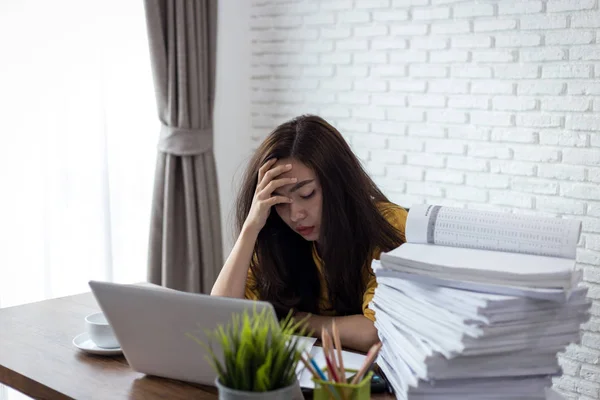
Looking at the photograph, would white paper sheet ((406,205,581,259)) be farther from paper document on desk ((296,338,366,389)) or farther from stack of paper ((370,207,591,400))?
paper document on desk ((296,338,366,389))

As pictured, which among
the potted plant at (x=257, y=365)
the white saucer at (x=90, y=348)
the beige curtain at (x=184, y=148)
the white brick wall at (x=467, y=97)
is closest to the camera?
the potted plant at (x=257, y=365)

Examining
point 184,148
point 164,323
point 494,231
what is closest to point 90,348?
point 164,323

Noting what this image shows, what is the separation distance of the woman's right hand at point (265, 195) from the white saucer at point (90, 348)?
528mm

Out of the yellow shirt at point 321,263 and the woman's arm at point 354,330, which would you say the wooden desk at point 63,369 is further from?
the yellow shirt at point 321,263

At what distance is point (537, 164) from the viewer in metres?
3.28

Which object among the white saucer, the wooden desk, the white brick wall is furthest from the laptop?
the white brick wall

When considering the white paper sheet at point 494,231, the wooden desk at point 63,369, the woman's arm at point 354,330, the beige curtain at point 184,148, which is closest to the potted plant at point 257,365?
the wooden desk at point 63,369

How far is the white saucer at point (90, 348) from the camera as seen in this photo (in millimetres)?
1627

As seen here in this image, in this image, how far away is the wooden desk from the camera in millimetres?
1425

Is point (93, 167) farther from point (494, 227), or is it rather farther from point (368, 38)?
point (494, 227)

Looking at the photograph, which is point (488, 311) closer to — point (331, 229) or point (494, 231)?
point (494, 231)

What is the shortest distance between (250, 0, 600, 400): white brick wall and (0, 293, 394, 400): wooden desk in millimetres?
2088

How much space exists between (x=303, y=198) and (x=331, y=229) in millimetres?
109

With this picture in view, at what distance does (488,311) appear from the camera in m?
1.18
